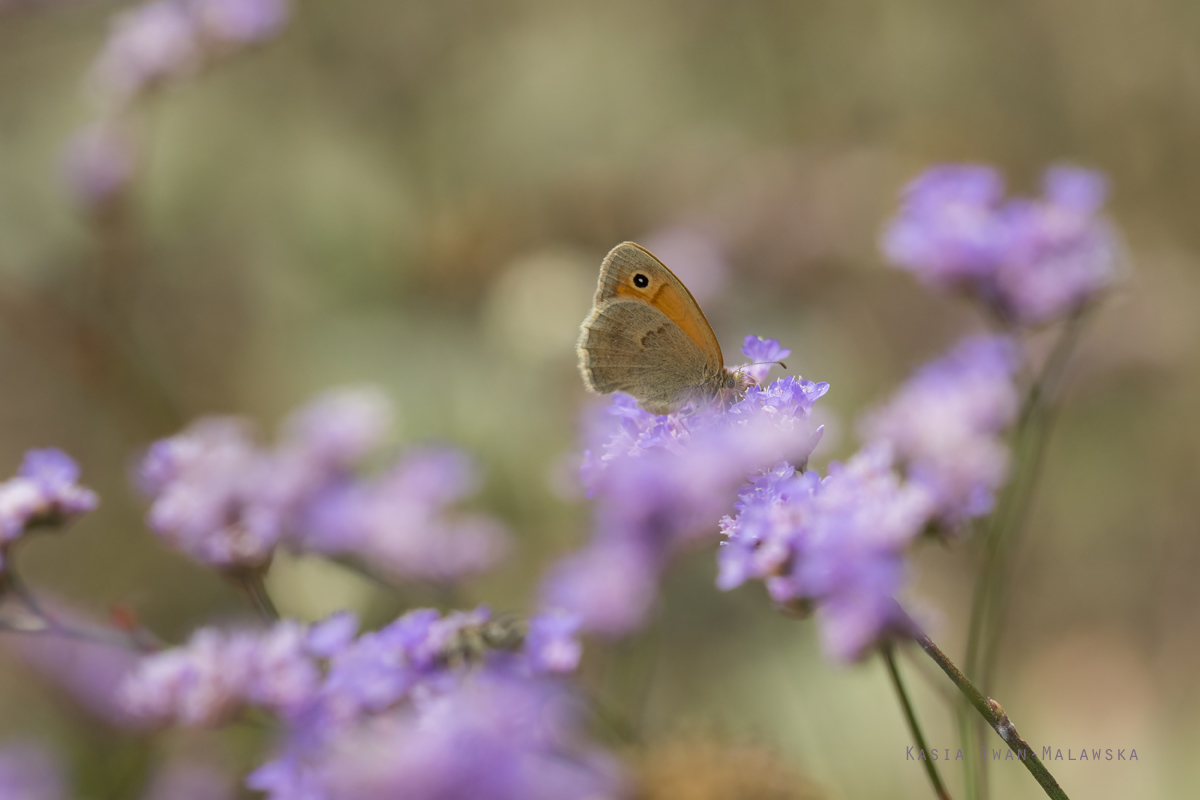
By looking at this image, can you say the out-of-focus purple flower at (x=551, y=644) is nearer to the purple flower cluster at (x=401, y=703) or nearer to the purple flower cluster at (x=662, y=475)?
the purple flower cluster at (x=401, y=703)

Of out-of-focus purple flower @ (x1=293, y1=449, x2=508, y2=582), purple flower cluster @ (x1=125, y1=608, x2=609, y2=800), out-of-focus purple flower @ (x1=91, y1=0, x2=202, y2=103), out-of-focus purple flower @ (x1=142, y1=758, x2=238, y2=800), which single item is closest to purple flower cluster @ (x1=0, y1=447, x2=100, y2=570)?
purple flower cluster @ (x1=125, y1=608, x2=609, y2=800)

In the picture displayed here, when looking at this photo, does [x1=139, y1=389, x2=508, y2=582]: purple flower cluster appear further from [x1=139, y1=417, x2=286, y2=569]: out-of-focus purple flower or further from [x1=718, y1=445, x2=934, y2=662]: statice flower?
[x1=718, y1=445, x2=934, y2=662]: statice flower

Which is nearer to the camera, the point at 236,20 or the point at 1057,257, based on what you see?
the point at 1057,257

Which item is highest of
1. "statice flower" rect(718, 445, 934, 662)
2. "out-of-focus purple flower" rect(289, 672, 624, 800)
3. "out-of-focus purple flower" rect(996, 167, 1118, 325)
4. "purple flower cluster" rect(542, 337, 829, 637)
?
"out-of-focus purple flower" rect(996, 167, 1118, 325)

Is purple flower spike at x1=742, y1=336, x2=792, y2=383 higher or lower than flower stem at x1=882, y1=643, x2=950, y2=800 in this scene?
higher

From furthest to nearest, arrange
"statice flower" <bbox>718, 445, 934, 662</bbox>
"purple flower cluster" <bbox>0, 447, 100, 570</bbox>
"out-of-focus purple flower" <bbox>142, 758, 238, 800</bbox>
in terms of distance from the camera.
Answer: "out-of-focus purple flower" <bbox>142, 758, 238, 800</bbox>, "purple flower cluster" <bbox>0, 447, 100, 570</bbox>, "statice flower" <bbox>718, 445, 934, 662</bbox>

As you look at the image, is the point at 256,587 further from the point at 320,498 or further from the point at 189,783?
the point at 189,783

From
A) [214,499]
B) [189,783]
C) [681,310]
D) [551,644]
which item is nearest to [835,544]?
[551,644]
